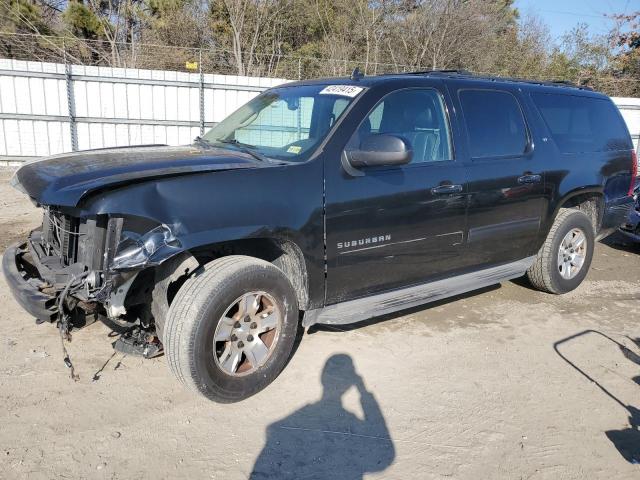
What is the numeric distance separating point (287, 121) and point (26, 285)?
6.83 feet

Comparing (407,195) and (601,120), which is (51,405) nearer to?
(407,195)

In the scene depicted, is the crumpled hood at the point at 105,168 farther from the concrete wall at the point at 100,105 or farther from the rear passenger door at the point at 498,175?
the concrete wall at the point at 100,105

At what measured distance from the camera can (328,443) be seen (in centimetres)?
287

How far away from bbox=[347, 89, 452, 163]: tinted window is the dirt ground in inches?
58.1

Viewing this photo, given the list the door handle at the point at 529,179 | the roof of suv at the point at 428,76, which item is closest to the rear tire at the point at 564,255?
the door handle at the point at 529,179

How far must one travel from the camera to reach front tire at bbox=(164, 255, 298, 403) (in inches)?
114

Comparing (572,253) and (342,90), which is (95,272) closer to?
(342,90)

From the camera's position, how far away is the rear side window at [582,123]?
489 centimetres

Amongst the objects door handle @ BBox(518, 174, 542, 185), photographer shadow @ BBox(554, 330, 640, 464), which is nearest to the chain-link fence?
door handle @ BBox(518, 174, 542, 185)

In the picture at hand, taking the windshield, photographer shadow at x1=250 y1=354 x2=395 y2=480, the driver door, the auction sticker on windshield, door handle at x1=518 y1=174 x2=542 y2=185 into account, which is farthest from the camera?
door handle at x1=518 y1=174 x2=542 y2=185

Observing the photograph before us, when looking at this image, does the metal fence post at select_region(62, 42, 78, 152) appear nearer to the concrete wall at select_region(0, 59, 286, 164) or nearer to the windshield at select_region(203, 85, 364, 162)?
the concrete wall at select_region(0, 59, 286, 164)

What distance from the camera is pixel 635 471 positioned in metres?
2.73

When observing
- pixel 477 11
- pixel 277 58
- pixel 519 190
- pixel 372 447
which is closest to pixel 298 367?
pixel 372 447

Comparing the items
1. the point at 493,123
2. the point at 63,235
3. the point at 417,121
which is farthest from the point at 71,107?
the point at 493,123
